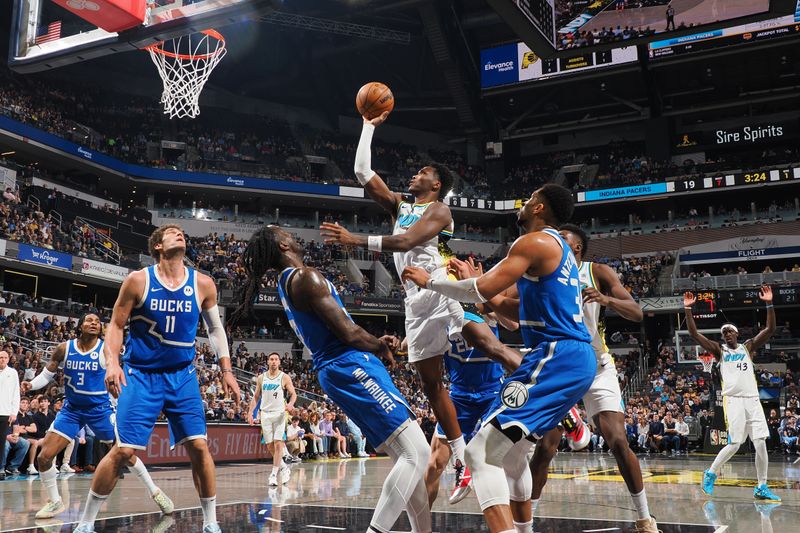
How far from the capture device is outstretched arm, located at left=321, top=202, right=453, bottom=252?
4.68 m

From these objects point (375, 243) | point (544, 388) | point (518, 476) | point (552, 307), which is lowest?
point (518, 476)

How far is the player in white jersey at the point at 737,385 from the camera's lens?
28.5 feet

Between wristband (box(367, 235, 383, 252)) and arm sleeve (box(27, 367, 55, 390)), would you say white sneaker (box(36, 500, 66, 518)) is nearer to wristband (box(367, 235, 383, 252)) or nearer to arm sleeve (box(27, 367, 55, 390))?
arm sleeve (box(27, 367, 55, 390))

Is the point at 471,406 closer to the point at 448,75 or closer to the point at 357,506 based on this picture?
the point at 357,506

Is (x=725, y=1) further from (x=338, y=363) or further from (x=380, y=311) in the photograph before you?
(x=380, y=311)

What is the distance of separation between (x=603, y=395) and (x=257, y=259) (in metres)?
2.99

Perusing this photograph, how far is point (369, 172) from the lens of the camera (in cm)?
576

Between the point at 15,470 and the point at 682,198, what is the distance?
38331 millimetres

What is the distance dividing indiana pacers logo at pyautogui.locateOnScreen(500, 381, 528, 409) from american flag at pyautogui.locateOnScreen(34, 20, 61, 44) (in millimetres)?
8489

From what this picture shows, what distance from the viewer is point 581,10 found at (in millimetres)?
11828

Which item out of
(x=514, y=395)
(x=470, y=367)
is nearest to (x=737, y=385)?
(x=470, y=367)

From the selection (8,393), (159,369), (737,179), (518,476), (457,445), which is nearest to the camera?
(518,476)

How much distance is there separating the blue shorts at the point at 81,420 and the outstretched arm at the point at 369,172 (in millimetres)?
4346

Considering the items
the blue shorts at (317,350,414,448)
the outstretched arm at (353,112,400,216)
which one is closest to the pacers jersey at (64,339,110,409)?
the outstretched arm at (353,112,400,216)
